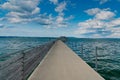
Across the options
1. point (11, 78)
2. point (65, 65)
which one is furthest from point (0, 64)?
point (65, 65)

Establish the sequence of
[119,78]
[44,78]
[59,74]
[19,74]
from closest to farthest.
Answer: [19,74] < [44,78] < [59,74] < [119,78]

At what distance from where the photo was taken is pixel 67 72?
9.52m

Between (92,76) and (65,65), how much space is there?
→ 8.36 ft

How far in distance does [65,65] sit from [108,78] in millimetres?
7411

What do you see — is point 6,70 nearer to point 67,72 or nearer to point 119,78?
point 67,72

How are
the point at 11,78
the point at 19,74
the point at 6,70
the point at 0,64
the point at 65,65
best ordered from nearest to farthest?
the point at 0,64 < the point at 6,70 < the point at 11,78 < the point at 19,74 < the point at 65,65

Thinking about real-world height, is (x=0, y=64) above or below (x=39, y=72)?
above

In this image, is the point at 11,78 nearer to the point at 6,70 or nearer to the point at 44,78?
the point at 6,70

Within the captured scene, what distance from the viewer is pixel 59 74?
9.20m

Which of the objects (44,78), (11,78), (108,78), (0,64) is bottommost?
(108,78)

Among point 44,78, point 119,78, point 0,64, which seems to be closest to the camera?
point 0,64

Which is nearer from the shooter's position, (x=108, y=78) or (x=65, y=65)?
(x=65, y=65)

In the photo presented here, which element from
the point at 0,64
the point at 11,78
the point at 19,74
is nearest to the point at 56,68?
the point at 19,74

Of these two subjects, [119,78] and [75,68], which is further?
[119,78]
